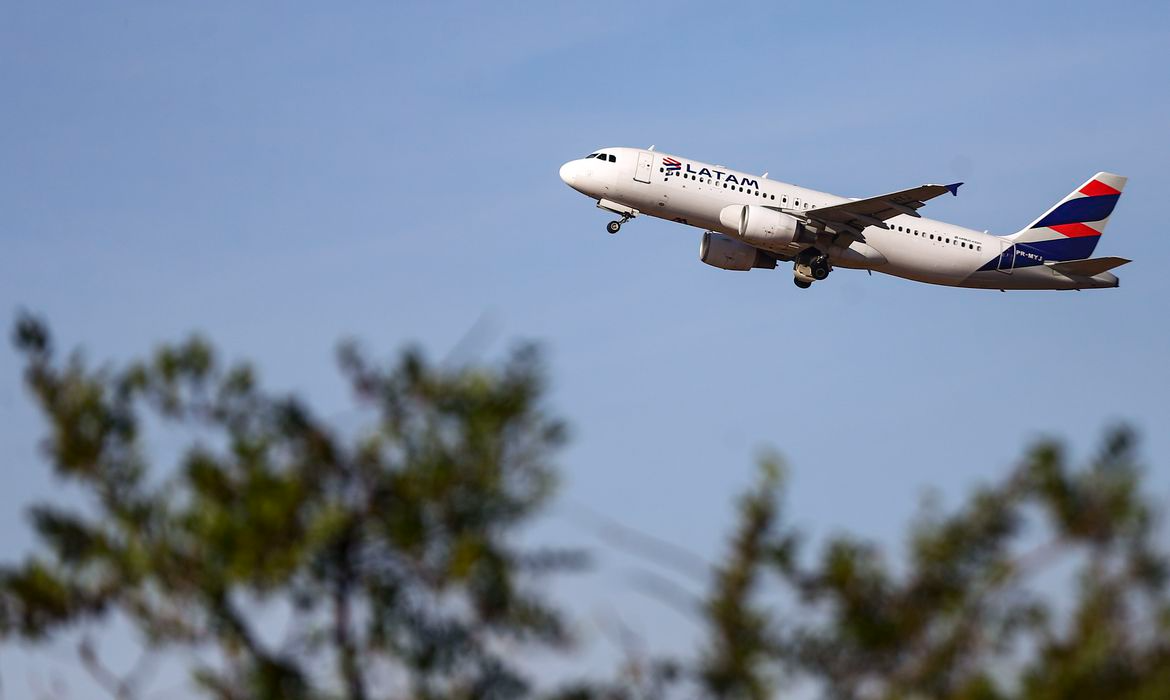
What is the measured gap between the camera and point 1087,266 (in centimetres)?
6062

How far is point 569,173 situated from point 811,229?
29.2 ft

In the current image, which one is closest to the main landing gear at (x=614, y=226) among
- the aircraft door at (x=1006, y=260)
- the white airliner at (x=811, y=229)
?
the white airliner at (x=811, y=229)

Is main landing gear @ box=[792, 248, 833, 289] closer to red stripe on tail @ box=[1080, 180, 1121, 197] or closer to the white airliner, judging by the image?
the white airliner

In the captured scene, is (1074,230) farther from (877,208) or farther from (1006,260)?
(877,208)

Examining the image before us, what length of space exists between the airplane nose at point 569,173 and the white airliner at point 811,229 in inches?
1.8

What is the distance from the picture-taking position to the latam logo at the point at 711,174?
188ft

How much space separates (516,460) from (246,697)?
4678mm

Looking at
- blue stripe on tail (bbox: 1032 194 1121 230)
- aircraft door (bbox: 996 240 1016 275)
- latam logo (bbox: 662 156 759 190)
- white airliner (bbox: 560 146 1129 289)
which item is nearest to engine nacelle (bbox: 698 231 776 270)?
white airliner (bbox: 560 146 1129 289)

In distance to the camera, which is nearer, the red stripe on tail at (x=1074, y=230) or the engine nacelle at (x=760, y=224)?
the engine nacelle at (x=760, y=224)

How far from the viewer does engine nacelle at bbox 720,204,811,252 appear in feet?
184

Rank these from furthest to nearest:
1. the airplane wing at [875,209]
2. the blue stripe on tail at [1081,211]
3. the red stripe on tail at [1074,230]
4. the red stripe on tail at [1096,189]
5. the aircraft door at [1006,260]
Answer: the red stripe on tail at [1096,189] → the blue stripe on tail at [1081,211] → the red stripe on tail at [1074,230] → the aircraft door at [1006,260] → the airplane wing at [875,209]

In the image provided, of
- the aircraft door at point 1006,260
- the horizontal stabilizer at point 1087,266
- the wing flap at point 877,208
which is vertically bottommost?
the horizontal stabilizer at point 1087,266

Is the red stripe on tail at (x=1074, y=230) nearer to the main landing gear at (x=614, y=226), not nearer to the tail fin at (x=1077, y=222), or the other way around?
the tail fin at (x=1077, y=222)

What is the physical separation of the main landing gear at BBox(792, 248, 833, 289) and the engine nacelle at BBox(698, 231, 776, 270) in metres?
2.17
